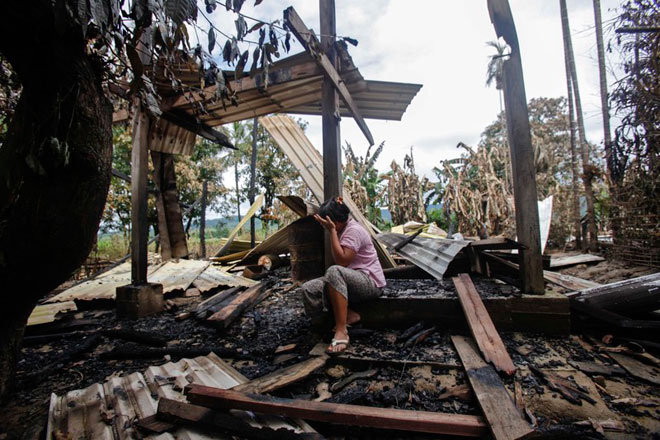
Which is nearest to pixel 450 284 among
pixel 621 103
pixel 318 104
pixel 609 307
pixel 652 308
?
pixel 609 307

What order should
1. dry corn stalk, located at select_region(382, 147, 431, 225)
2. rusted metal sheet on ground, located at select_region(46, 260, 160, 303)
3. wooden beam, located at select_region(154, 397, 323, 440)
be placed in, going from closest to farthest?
1. wooden beam, located at select_region(154, 397, 323, 440)
2. rusted metal sheet on ground, located at select_region(46, 260, 160, 303)
3. dry corn stalk, located at select_region(382, 147, 431, 225)

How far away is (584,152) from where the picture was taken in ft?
33.3

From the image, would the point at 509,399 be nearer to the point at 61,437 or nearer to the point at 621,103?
the point at 61,437

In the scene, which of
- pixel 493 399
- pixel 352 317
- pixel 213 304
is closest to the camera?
pixel 493 399

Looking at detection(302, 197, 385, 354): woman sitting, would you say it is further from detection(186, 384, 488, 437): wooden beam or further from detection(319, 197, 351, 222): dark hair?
detection(186, 384, 488, 437): wooden beam

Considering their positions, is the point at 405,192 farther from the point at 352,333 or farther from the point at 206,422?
the point at 206,422

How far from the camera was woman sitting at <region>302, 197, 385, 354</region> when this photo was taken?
3.04 m

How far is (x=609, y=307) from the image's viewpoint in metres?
3.23

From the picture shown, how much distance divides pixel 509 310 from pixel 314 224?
2.94m

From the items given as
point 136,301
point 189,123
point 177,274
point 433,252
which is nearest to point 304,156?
point 189,123

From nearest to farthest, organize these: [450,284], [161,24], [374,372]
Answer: [161,24], [374,372], [450,284]

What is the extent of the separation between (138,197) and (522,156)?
4.75 meters

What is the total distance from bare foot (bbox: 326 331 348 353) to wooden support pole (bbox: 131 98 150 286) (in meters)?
2.96

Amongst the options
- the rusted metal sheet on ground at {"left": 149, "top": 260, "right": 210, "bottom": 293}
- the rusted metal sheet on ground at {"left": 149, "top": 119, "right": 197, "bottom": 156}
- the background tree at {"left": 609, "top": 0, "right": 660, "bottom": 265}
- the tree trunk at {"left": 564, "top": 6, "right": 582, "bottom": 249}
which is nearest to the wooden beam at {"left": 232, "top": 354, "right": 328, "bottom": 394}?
the rusted metal sheet on ground at {"left": 149, "top": 260, "right": 210, "bottom": 293}
